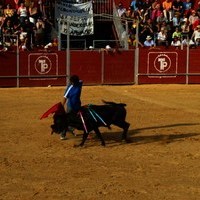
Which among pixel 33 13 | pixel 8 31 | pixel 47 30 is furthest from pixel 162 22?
pixel 8 31

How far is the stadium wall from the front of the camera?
2203cm

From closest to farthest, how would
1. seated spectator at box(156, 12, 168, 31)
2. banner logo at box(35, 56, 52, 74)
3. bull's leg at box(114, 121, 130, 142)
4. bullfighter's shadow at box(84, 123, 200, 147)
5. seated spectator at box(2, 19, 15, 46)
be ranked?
bull's leg at box(114, 121, 130, 142) → bullfighter's shadow at box(84, 123, 200, 147) → banner logo at box(35, 56, 52, 74) → seated spectator at box(2, 19, 15, 46) → seated spectator at box(156, 12, 168, 31)

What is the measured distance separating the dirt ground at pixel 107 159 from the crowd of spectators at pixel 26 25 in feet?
22.6

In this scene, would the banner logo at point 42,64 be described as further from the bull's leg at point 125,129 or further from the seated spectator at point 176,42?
the bull's leg at point 125,129

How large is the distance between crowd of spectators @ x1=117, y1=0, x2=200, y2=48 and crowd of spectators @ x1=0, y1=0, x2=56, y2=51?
3592 millimetres

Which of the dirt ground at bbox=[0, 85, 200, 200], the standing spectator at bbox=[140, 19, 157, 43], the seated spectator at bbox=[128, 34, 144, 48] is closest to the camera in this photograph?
the dirt ground at bbox=[0, 85, 200, 200]

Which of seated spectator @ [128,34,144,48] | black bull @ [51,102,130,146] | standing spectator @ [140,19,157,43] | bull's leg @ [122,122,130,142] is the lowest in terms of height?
bull's leg @ [122,122,130,142]

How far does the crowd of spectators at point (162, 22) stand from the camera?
2531 centimetres

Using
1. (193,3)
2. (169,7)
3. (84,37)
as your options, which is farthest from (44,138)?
(193,3)

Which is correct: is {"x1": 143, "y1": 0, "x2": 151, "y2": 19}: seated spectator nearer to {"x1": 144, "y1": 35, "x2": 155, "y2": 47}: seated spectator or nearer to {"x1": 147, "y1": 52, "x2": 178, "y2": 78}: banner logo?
{"x1": 144, "y1": 35, "x2": 155, "y2": 47}: seated spectator

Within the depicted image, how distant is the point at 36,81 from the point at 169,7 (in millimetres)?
9094

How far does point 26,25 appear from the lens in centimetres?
2356

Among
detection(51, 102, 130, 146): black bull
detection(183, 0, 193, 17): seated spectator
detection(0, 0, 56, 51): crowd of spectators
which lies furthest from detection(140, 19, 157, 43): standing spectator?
detection(51, 102, 130, 146): black bull

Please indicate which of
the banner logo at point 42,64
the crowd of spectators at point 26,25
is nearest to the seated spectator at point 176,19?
the crowd of spectators at point 26,25
